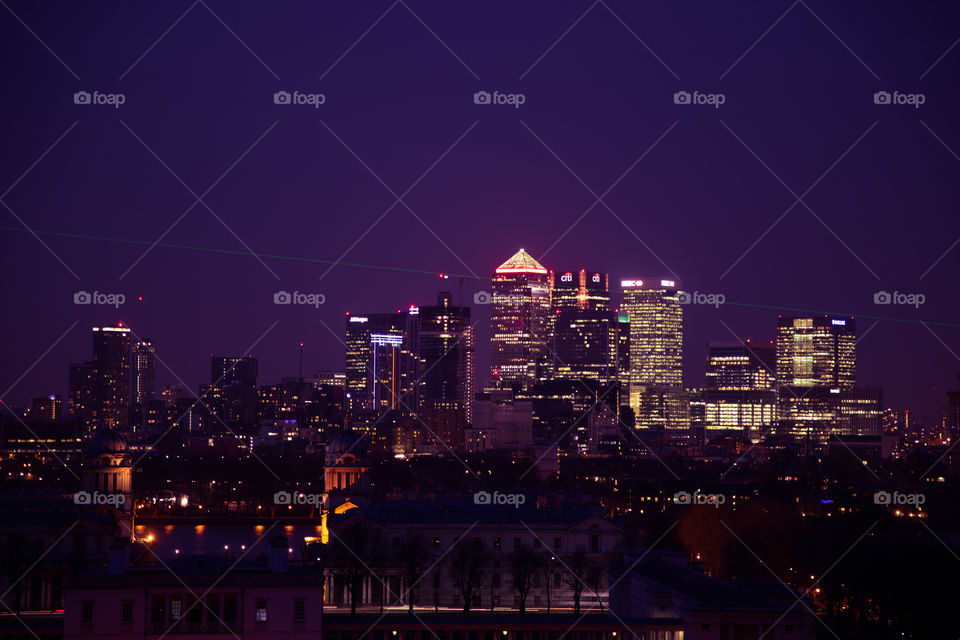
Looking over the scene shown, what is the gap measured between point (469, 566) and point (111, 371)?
443 feet

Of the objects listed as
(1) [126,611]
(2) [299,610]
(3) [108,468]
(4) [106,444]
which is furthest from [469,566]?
(4) [106,444]

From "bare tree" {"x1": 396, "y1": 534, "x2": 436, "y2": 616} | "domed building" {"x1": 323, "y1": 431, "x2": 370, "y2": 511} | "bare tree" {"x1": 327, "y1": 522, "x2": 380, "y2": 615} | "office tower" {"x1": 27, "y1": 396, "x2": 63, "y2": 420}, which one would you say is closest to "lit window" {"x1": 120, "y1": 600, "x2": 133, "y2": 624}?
"bare tree" {"x1": 327, "y1": 522, "x2": 380, "y2": 615}

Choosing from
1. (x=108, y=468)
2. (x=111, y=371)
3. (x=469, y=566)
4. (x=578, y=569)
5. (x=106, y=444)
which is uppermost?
(x=111, y=371)

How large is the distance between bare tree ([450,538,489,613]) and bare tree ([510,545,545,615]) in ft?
2.61

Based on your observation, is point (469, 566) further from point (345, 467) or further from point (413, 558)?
point (345, 467)

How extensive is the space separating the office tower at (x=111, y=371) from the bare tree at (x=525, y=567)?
5068 inches

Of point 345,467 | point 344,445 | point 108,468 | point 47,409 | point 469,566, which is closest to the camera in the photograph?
point 469,566

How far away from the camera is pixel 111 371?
166000 millimetres

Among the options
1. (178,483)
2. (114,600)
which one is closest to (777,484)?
(178,483)

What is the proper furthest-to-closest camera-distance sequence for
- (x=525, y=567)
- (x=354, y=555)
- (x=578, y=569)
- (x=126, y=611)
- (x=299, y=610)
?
(x=578, y=569)
(x=354, y=555)
(x=525, y=567)
(x=299, y=610)
(x=126, y=611)

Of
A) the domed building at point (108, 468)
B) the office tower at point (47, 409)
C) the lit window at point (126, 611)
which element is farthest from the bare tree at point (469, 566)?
the office tower at point (47, 409)

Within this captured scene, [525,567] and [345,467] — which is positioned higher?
[345,467]

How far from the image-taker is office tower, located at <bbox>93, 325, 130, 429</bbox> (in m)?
164

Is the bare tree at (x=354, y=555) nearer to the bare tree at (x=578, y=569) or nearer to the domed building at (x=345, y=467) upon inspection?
the bare tree at (x=578, y=569)
